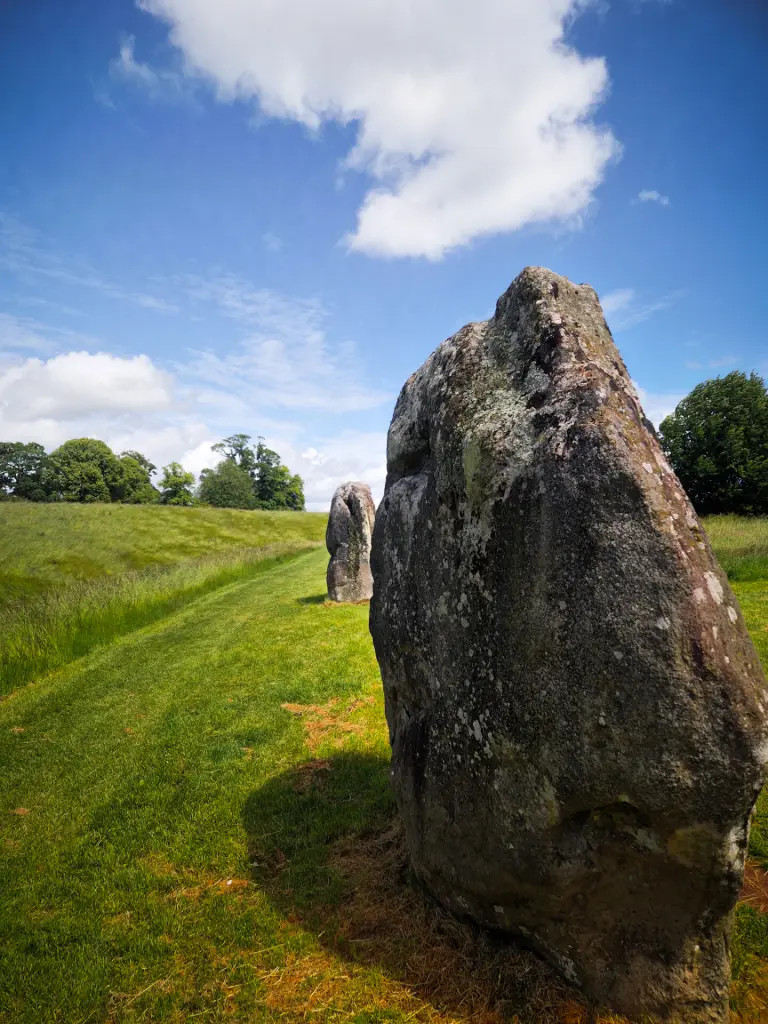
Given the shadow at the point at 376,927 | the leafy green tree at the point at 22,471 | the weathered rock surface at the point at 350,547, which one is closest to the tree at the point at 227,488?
the leafy green tree at the point at 22,471

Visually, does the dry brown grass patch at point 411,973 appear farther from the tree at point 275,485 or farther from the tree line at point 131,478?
the tree at point 275,485

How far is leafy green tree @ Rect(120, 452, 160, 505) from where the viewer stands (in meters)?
83.4

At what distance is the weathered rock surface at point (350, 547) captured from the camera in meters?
17.2

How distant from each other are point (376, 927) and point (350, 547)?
13.7 meters

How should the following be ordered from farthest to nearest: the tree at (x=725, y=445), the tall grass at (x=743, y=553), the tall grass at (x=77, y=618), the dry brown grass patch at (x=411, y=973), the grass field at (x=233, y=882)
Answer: the tree at (x=725, y=445) → the tall grass at (x=743, y=553) → the tall grass at (x=77, y=618) → the grass field at (x=233, y=882) → the dry brown grass patch at (x=411, y=973)

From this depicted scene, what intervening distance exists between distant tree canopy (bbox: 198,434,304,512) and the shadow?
303ft

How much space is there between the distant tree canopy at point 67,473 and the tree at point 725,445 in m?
75.2

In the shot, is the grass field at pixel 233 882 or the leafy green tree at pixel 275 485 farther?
the leafy green tree at pixel 275 485

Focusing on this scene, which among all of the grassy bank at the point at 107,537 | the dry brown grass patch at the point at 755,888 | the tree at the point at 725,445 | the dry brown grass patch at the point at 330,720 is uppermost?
the tree at the point at 725,445

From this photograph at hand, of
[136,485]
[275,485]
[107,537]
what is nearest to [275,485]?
[275,485]

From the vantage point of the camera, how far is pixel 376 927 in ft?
12.7

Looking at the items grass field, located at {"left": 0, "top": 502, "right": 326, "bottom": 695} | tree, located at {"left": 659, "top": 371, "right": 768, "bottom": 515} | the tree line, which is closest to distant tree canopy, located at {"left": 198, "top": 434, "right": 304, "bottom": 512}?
the tree line

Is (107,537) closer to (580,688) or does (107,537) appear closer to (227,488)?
(580,688)

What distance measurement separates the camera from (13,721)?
29.8ft
